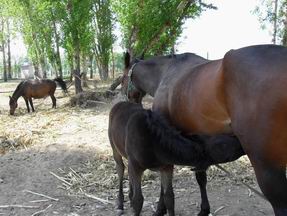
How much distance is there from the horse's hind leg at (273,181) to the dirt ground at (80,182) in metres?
1.86

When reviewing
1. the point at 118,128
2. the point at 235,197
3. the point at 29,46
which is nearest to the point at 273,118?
the point at 118,128

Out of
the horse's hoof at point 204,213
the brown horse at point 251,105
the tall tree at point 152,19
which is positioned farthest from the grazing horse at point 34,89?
the brown horse at point 251,105

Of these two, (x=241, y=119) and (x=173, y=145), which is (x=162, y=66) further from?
(x=241, y=119)

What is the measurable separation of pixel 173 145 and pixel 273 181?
0.93 meters

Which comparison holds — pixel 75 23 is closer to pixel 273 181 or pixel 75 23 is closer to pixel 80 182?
pixel 80 182

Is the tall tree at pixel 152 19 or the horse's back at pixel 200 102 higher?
the tall tree at pixel 152 19

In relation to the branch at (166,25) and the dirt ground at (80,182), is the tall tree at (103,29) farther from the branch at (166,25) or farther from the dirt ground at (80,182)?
the dirt ground at (80,182)

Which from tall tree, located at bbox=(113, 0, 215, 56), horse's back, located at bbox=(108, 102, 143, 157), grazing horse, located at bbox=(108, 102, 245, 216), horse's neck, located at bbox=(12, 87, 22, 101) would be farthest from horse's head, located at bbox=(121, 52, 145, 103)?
horse's neck, located at bbox=(12, 87, 22, 101)

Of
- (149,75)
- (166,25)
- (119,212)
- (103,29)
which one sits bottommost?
(119,212)

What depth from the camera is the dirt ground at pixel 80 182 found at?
4434 millimetres

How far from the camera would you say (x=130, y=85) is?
5074 millimetres

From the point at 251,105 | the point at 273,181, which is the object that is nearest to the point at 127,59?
the point at 251,105

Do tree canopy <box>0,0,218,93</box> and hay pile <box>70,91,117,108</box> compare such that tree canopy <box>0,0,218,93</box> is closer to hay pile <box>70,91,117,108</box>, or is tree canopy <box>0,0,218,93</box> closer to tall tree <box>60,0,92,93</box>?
tall tree <box>60,0,92,93</box>

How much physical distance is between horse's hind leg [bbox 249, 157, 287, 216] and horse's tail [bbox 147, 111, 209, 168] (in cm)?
62
